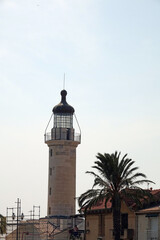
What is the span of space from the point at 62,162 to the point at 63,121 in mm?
5554

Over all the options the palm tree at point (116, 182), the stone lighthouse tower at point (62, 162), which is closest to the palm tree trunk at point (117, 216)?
the palm tree at point (116, 182)

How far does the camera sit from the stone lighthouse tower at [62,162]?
83.9 m

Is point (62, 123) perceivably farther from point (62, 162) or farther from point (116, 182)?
point (116, 182)

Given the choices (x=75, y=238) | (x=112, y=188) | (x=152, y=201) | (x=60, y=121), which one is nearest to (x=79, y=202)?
(x=112, y=188)

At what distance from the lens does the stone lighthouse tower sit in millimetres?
83875

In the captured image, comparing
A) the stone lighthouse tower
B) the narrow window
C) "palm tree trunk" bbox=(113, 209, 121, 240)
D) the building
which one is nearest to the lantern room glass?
the stone lighthouse tower

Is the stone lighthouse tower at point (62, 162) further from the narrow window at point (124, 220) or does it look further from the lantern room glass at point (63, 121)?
the narrow window at point (124, 220)

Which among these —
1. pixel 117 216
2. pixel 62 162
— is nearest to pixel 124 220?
pixel 117 216

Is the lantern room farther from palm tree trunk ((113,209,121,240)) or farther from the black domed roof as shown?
palm tree trunk ((113,209,121,240))

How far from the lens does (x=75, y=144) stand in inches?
3396

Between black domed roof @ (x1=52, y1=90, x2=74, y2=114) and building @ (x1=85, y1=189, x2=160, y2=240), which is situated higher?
black domed roof @ (x1=52, y1=90, x2=74, y2=114)

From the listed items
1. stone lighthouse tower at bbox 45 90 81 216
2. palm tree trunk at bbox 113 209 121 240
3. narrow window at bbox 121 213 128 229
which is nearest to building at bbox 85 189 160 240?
narrow window at bbox 121 213 128 229

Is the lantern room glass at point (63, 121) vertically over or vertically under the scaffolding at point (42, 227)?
over

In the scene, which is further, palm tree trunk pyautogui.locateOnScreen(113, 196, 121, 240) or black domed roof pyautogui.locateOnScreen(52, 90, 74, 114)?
black domed roof pyautogui.locateOnScreen(52, 90, 74, 114)
